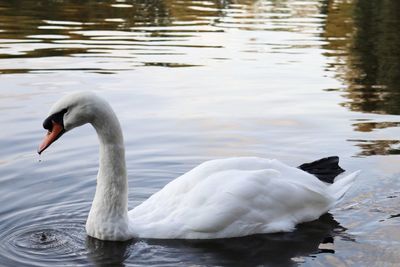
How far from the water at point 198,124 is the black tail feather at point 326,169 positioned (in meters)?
0.44

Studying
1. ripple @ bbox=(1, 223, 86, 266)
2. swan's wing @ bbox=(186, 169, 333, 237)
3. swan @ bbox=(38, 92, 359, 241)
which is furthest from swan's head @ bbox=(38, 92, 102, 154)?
swan's wing @ bbox=(186, 169, 333, 237)

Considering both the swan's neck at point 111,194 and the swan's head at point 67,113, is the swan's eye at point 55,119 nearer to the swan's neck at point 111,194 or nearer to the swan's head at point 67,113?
the swan's head at point 67,113

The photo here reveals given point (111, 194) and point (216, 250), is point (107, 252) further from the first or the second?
point (216, 250)

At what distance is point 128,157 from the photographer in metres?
10.9

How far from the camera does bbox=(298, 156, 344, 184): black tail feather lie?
865 cm

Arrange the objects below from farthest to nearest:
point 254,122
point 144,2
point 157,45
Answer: point 144,2 < point 157,45 < point 254,122

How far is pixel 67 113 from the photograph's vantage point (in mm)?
7316

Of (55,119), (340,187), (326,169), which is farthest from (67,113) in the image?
(340,187)

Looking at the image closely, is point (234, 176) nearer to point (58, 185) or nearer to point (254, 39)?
point (58, 185)

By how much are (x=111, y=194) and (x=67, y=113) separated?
960mm

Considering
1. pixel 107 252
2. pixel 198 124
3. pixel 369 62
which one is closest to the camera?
pixel 107 252

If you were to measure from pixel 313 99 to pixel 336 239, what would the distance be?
8.32 metres

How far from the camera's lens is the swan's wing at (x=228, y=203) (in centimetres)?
759

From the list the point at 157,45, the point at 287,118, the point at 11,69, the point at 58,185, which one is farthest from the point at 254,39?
the point at 58,185
